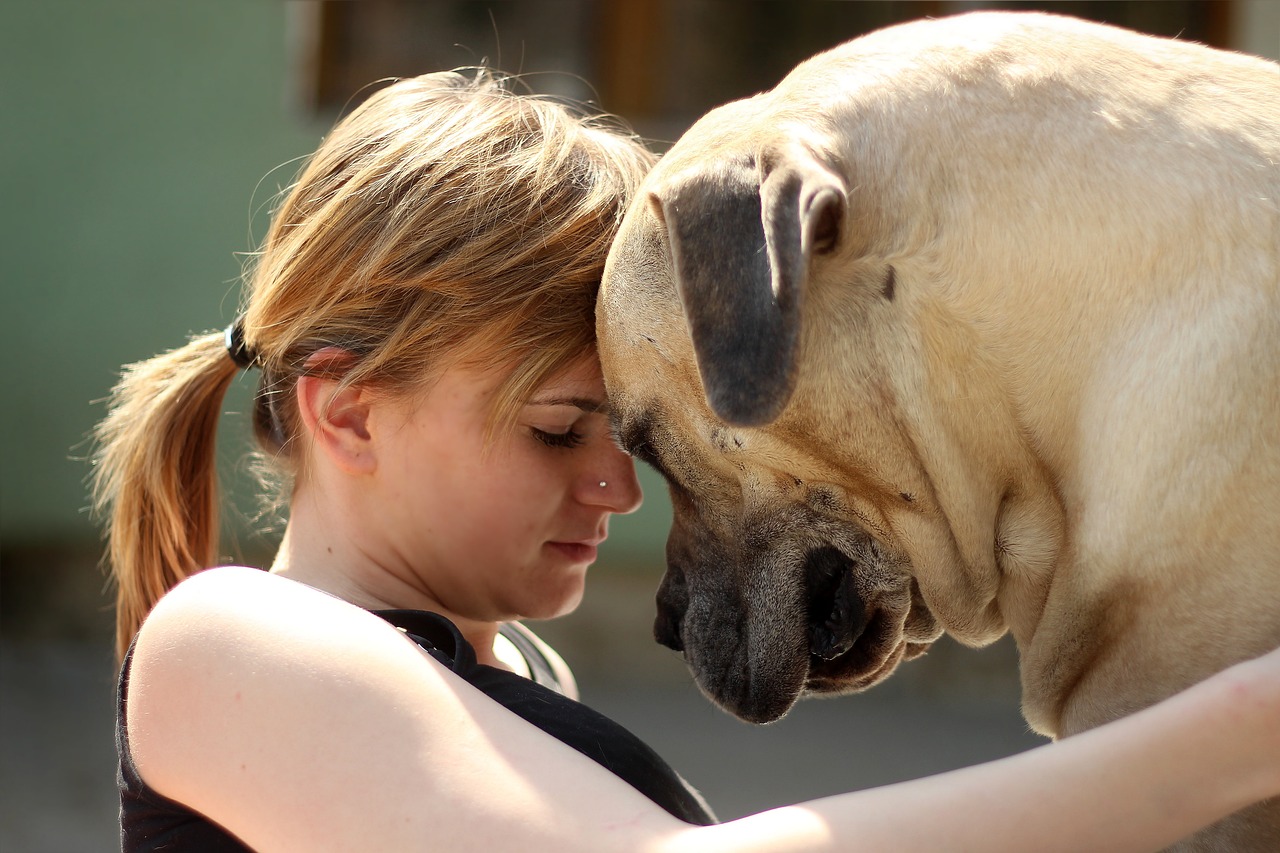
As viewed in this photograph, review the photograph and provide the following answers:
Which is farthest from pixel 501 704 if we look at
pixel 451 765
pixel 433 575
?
pixel 433 575

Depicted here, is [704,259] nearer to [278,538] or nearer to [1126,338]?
[1126,338]

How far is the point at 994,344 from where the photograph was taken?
182 centimetres

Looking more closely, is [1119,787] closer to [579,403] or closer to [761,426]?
[761,426]

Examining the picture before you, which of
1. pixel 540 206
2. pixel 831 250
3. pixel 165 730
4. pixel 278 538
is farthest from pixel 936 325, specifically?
pixel 278 538

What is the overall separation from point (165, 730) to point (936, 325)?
116 centimetres

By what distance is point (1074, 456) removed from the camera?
181cm

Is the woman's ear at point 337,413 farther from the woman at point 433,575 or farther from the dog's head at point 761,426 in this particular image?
the dog's head at point 761,426

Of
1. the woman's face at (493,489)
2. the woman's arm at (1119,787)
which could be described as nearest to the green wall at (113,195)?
the woman's face at (493,489)

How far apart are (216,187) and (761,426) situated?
5.49m

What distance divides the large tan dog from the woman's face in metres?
0.14

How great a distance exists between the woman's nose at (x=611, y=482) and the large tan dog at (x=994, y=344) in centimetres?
14

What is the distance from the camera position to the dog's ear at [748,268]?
67.0 inches

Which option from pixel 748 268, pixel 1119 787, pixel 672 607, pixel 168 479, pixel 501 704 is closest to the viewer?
pixel 1119 787

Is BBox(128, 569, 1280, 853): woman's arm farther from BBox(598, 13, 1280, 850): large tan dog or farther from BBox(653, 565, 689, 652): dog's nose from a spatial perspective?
BBox(653, 565, 689, 652): dog's nose
